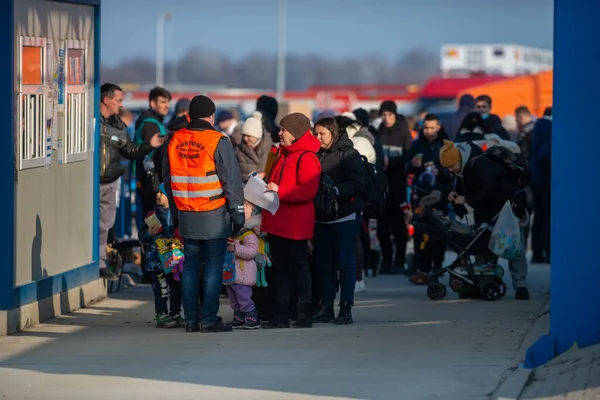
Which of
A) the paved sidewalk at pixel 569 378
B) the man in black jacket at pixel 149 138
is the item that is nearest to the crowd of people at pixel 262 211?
the man in black jacket at pixel 149 138

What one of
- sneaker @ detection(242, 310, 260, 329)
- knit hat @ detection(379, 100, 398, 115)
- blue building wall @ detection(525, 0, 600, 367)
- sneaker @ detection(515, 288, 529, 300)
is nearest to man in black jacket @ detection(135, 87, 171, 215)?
knit hat @ detection(379, 100, 398, 115)

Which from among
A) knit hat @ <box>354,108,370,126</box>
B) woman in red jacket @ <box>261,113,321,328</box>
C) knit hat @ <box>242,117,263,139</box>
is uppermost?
knit hat @ <box>354,108,370,126</box>

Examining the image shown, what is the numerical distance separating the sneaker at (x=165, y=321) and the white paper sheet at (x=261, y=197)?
128 cm

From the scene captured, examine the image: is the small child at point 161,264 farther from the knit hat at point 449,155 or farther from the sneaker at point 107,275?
the knit hat at point 449,155

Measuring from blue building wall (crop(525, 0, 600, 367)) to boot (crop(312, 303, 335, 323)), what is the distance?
2.84 m

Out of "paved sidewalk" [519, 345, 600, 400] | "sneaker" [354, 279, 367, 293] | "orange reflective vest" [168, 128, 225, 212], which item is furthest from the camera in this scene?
"sneaker" [354, 279, 367, 293]

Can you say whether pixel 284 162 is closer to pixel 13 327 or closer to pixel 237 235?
pixel 237 235

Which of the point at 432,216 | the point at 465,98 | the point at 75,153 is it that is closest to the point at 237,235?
the point at 75,153

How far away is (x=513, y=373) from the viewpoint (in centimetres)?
820

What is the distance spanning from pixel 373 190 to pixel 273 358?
8.47 feet

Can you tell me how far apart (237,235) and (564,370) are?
338cm

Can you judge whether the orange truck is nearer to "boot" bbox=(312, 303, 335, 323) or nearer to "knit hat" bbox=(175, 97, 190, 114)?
"knit hat" bbox=(175, 97, 190, 114)

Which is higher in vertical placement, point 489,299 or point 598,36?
point 598,36

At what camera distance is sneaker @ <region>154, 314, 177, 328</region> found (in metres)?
10.7
